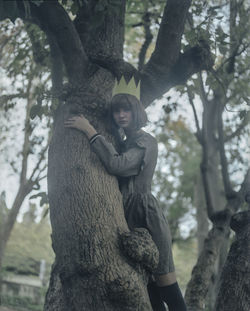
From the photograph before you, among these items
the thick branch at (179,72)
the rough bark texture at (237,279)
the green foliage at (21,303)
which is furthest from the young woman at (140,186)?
the green foliage at (21,303)

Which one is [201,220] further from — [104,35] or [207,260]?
[104,35]

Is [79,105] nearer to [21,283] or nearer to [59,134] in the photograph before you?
[59,134]

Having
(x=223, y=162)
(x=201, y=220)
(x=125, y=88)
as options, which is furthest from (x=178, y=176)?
(x=125, y=88)

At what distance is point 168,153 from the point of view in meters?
16.5

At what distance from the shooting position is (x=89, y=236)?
2.74 meters

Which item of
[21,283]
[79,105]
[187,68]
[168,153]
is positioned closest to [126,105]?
[79,105]

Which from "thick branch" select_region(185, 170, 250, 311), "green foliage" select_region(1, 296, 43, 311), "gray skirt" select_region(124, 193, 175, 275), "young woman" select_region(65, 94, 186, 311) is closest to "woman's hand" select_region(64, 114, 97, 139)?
"young woman" select_region(65, 94, 186, 311)

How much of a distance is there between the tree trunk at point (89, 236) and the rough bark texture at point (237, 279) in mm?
606

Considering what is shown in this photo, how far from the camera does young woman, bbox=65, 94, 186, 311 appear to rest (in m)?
3.21

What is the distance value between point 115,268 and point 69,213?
1.63 feet

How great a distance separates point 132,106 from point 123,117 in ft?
0.56

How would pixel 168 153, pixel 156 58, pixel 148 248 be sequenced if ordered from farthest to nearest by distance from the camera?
pixel 168 153 < pixel 156 58 < pixel 148 248

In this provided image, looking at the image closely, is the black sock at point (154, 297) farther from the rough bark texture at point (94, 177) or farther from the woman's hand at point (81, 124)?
the woman's hand at point (81, 124)

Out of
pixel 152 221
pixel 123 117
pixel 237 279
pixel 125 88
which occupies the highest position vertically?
pixel 125 88
